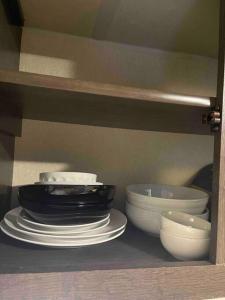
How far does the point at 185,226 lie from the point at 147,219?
11 centimetres

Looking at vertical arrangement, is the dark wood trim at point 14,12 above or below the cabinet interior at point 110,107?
above

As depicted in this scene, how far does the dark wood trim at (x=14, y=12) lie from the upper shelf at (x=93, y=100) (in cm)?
23

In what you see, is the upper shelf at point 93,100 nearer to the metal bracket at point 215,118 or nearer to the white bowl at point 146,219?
the metal bracket at point 215,118

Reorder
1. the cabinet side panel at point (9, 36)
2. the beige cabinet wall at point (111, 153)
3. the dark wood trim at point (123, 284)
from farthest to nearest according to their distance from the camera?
1. the beige cabinet wall at point (111, 153)
2. the cabinet side panel at point (9, 36)
3. the dark wood trim at point (123, 284)

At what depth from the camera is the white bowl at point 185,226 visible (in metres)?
0.42

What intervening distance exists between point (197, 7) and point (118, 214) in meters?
0.51

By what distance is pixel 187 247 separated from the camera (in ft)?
1.38

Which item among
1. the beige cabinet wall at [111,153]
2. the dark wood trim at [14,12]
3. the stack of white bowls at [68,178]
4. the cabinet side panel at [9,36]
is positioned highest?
the dark wood trim at [14,12]

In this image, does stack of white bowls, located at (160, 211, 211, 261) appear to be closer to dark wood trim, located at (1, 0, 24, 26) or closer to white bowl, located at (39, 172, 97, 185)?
white bowl, located at (39, 172, 97, 185)

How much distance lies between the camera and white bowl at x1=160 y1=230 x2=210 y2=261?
419 millimetres

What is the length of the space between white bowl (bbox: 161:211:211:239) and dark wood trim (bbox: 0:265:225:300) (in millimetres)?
51

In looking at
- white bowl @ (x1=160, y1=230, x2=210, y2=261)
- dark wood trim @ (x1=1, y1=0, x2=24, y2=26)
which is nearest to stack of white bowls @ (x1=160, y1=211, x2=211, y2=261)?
white bowl @ (x1=160, y1=230, x2=210, y2=261)

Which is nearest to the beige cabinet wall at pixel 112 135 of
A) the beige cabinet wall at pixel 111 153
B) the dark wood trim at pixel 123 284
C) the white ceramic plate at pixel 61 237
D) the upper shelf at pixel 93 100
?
the beige cabinet wall at pixel 111 153

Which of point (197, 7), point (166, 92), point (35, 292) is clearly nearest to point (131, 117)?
point (166, 92)
